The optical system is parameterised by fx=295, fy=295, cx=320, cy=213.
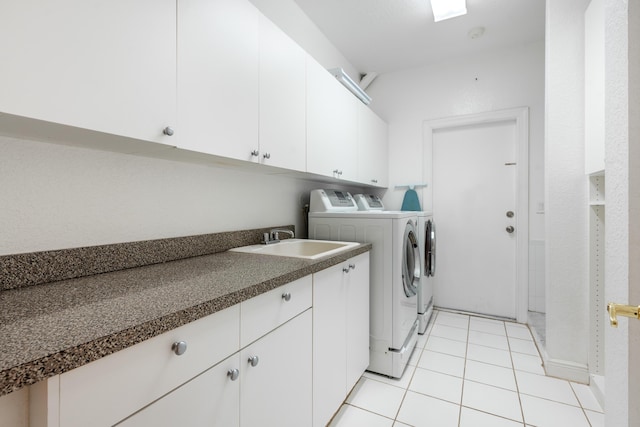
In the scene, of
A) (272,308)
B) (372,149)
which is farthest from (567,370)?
Result: (372,149)

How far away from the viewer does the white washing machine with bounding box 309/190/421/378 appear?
1968mm

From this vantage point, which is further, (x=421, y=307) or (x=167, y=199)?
(x=421, y=307)

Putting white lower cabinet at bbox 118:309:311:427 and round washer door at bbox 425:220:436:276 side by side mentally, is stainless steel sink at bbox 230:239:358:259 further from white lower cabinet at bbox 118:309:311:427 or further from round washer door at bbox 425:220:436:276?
round washer door at bbox 425:220:436:276

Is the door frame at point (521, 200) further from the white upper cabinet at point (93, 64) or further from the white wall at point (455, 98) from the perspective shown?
the white upper cabinet at point (93, 64)

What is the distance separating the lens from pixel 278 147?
5.23 ft

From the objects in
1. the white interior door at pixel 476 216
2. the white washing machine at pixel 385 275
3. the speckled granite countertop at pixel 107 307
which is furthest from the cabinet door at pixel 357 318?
the white interior door at pixel 476 216

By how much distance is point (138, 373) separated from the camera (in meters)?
0.64

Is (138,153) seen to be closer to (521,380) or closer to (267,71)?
(267,71)

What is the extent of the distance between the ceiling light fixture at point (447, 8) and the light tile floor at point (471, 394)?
2713 mm

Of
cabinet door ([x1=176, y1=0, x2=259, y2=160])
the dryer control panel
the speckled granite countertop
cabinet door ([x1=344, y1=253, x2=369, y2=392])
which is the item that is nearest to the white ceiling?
cabinet door ([x1=176, y1=0, x2=259, y2=160])

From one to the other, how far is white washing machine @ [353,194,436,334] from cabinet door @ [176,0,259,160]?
175 cm

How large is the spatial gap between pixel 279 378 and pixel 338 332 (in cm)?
52

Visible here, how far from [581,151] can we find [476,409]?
1744 mm

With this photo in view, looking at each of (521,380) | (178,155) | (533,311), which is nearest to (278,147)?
(178,155)
